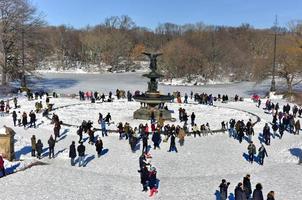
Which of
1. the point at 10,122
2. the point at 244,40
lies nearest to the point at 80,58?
the point at 244,40

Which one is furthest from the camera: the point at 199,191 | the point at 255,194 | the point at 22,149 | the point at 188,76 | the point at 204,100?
the point at 188,76

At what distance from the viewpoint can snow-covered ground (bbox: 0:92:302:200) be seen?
16172 millimetres

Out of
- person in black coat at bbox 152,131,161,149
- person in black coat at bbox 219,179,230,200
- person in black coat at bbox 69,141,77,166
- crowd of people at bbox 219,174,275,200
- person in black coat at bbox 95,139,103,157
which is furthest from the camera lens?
person in black coat at bbox 152,131,161,149

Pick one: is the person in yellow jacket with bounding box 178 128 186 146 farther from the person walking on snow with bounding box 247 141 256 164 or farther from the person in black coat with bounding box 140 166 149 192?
the person in black coat with bounding box 140 166 149 192

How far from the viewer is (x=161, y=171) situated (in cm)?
1897

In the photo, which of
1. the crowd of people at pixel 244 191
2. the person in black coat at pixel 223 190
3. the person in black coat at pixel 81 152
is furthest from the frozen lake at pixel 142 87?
the person in black coat at pixel 223 190

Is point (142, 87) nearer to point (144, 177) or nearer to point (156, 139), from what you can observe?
point (156, 139)

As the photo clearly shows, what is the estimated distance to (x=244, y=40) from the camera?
11631cm

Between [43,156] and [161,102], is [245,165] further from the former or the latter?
[161,102]

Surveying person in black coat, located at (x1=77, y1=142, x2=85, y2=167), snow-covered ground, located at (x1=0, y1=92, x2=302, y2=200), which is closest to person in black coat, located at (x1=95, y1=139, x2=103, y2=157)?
snow-covered ground, located at (x1=0, y1=92, x2=302, y2=200)

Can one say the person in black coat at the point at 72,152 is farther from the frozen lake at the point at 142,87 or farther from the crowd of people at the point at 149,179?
the frozen lake at the point at 142,87

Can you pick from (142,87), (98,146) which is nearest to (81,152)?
(98,146)

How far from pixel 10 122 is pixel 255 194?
1874 centimetres

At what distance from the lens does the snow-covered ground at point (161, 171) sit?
53.1ft
